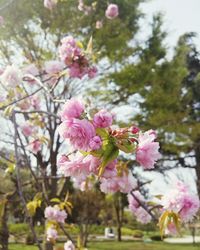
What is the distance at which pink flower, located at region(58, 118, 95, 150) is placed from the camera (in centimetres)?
83

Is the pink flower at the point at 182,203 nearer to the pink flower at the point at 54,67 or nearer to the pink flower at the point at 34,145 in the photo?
the pink flower at the point at 54,67

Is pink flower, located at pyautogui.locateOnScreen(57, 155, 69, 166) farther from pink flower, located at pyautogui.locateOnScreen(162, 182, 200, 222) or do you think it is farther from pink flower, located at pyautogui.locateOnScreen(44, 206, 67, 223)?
pink flower, located at pyautogui.locateOnScreen(44, 206, 67, 223)

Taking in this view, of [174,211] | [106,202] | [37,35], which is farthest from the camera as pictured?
[106,202]

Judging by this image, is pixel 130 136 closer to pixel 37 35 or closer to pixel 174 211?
pixel 174 211

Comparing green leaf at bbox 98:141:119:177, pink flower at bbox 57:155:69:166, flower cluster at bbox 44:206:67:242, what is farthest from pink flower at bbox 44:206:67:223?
green leaf at bbox 98:141:119:177

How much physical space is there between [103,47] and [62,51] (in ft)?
20.0

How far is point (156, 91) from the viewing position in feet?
29.0

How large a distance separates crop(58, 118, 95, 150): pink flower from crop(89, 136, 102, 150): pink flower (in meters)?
0.01

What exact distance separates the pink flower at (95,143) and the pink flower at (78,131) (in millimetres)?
11

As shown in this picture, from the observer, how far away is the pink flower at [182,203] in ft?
4.53

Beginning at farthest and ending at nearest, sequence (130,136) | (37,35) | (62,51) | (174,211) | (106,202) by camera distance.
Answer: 1. (106,202)
2. (37,35)
3. (62,51)
4. (174,211)
5. (130,136)

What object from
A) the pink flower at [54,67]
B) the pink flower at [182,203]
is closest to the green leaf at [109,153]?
the pink flower at [182,203]

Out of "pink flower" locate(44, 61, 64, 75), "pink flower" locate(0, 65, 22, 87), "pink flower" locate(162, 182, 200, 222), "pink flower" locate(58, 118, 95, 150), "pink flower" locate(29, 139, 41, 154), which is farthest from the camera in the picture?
"pink flower" locate(29, 139, 41, 154)

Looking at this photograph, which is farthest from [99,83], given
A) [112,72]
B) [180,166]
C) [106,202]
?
[106,202]
